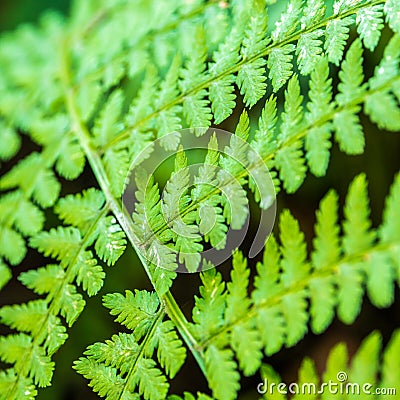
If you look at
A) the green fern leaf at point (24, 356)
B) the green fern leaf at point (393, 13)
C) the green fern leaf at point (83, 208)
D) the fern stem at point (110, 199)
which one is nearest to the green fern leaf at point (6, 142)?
the fern stem at point (110, 199)

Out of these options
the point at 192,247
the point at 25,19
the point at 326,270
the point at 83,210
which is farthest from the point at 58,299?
the point at 25,19

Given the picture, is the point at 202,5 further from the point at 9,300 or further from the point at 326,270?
the point at 9,300

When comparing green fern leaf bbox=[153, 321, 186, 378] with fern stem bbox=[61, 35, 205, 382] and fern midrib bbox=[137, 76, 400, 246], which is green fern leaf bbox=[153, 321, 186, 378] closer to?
fern stem bbox=[61, 35, 205, 382]

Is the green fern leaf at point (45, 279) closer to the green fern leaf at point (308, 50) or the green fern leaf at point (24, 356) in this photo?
the green fern leaf at point (24, 356)

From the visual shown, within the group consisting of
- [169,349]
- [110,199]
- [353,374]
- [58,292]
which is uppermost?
[110,199]

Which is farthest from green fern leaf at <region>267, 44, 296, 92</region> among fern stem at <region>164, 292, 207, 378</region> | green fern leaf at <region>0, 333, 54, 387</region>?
green fern leaf at <region>0, 333, 54, 387</region>

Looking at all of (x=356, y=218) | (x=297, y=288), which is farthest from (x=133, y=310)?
(x=356, y=218)

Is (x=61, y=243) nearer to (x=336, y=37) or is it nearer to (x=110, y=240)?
(x=110, y=240)
